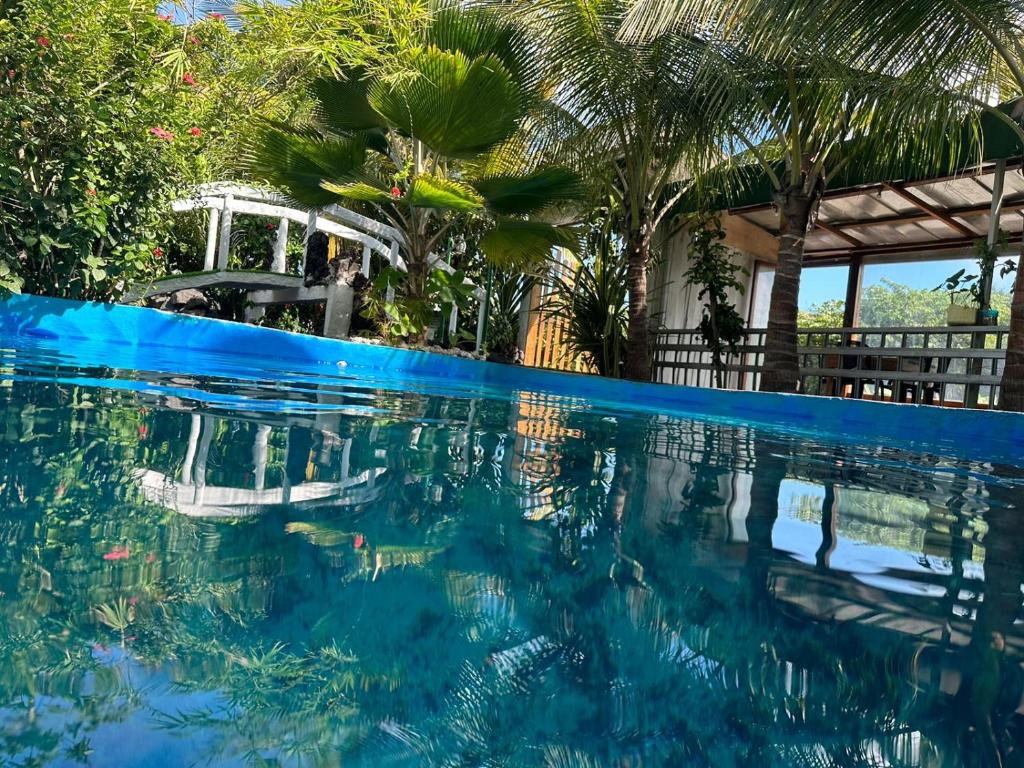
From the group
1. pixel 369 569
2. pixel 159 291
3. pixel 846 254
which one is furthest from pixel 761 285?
pixel 369 569

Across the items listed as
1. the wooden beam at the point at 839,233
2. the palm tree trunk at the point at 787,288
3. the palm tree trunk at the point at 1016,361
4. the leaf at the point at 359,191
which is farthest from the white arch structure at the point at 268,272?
the palm tree trunk at the point at 1016,361

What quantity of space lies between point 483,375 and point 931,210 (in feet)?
19.2

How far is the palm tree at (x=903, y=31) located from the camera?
5145mm

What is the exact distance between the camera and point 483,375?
849 cm

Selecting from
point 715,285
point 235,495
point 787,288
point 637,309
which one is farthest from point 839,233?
point 235,495

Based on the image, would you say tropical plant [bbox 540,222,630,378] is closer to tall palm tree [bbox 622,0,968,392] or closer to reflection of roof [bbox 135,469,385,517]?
tall palm tree [bbox 622,0,968,392]

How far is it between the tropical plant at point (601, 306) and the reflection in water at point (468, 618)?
24.5 feet

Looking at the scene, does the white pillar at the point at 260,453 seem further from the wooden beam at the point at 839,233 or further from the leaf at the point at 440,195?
the wooden beam at the point at 839,233

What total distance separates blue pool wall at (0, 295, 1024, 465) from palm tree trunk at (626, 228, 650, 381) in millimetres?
685

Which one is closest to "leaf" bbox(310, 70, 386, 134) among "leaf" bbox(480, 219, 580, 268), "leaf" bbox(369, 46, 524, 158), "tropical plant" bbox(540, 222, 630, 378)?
"leaf" bbox(369, 46, 524, 158)

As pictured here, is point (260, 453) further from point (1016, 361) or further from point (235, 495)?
point (1016, 361)

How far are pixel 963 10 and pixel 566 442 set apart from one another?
13.8 ft

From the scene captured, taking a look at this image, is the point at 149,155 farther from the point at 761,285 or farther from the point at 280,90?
the point at 761,285

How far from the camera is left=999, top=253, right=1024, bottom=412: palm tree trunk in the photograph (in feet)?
16.9
